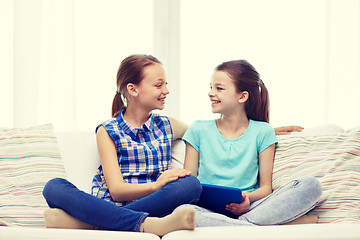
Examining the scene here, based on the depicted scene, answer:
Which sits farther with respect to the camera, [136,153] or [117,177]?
[136,153]

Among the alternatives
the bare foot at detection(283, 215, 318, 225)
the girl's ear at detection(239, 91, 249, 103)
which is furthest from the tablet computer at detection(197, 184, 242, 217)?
the girl's ear at detection(239, 91, 249, 103)

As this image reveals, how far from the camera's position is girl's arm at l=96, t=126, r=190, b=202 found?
1670 mm

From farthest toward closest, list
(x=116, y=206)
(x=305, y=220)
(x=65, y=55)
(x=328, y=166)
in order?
(x=65, y=55) → (x=328, y=166) → (x=305, y=220) → (x=116, y=206)

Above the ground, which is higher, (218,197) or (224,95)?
(224,95)

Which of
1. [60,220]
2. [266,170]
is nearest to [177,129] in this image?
[266,170]

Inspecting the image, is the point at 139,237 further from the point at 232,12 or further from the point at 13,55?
the point at 232,12

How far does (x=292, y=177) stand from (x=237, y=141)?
0.29 m

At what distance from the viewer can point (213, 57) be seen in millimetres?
3184

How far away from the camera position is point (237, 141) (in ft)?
6.63

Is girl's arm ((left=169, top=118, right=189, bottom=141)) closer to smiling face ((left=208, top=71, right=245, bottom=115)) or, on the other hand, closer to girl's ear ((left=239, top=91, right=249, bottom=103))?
smiling face ((left=208, top=71, right=245, bottom=115))

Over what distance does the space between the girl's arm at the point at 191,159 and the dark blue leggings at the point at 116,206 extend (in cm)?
35

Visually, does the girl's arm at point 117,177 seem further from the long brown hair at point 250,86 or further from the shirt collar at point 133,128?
the long brown hair at point 250,86

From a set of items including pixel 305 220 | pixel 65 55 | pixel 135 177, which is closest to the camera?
pixel 305 220

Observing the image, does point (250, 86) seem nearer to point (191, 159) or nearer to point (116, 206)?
point (191, 159)
